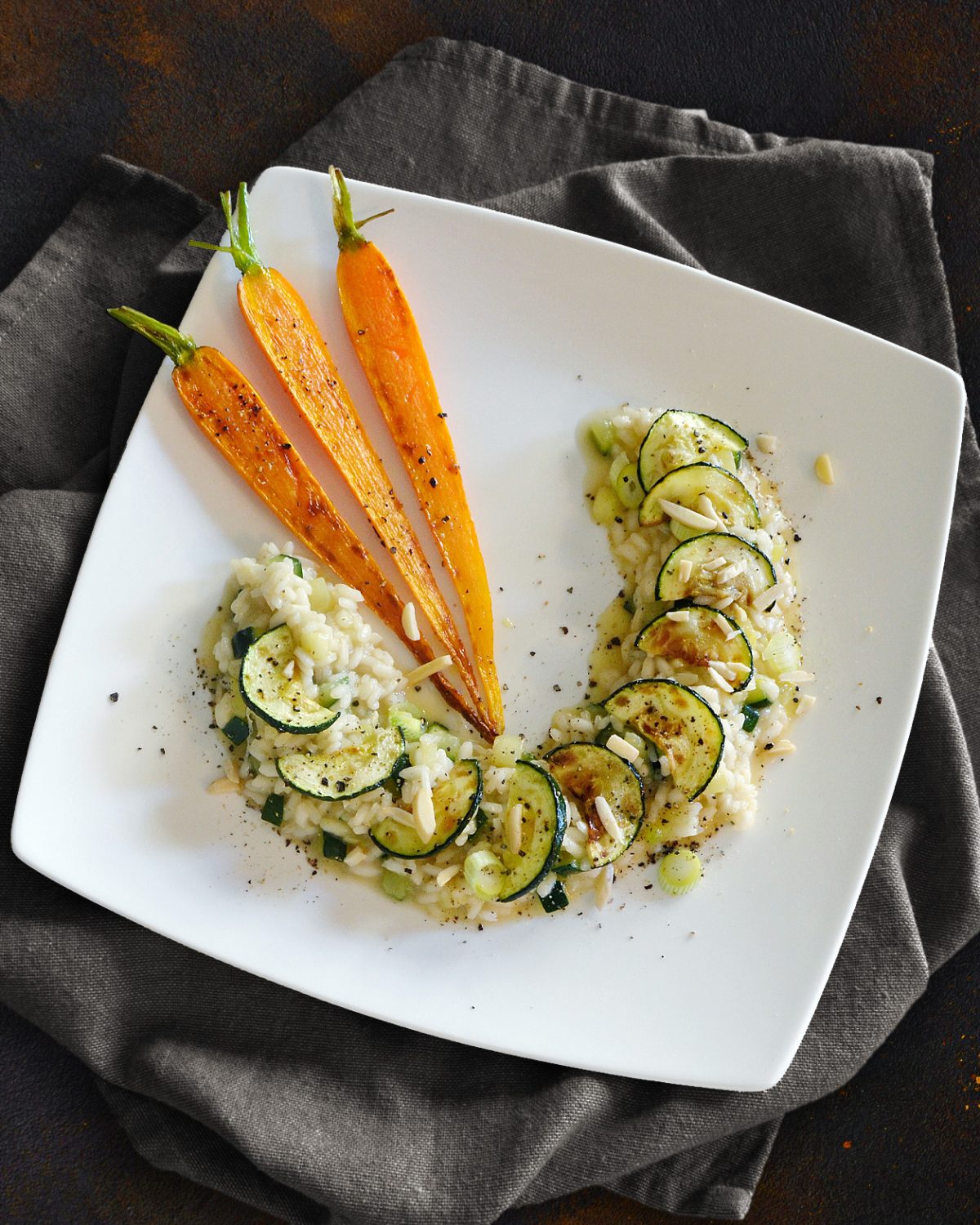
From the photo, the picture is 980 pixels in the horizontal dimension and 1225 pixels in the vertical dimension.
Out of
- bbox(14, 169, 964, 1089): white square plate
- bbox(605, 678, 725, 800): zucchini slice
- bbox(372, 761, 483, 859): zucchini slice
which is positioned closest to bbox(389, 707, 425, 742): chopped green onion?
bbox(372, 761, 483, 859): zucchini slice

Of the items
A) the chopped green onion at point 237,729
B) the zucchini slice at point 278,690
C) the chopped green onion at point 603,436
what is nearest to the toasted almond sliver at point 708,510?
the chopped green onion at point 603,436

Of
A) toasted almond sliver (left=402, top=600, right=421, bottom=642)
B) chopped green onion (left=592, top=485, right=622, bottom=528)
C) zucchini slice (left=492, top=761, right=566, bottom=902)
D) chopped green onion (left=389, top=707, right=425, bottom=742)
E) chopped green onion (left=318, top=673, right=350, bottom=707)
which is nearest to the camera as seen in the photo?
zucchini slice (left=492, top=761, right=566, bottom=902)

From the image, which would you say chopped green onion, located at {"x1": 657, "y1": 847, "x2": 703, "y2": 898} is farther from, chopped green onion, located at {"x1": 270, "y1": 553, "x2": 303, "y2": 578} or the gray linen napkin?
chopped green onion, located at {"x1": 270, "y1": 553, "x2": 303, "y2": 578}

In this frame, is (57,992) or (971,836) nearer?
(57,992)

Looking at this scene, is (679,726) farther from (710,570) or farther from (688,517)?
(688,517)

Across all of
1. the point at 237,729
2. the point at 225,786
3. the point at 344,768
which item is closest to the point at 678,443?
the point at 344,768

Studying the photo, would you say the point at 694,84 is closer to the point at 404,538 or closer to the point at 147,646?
the point at 404,538

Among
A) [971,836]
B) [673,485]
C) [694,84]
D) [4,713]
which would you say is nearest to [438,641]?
[673,485]
